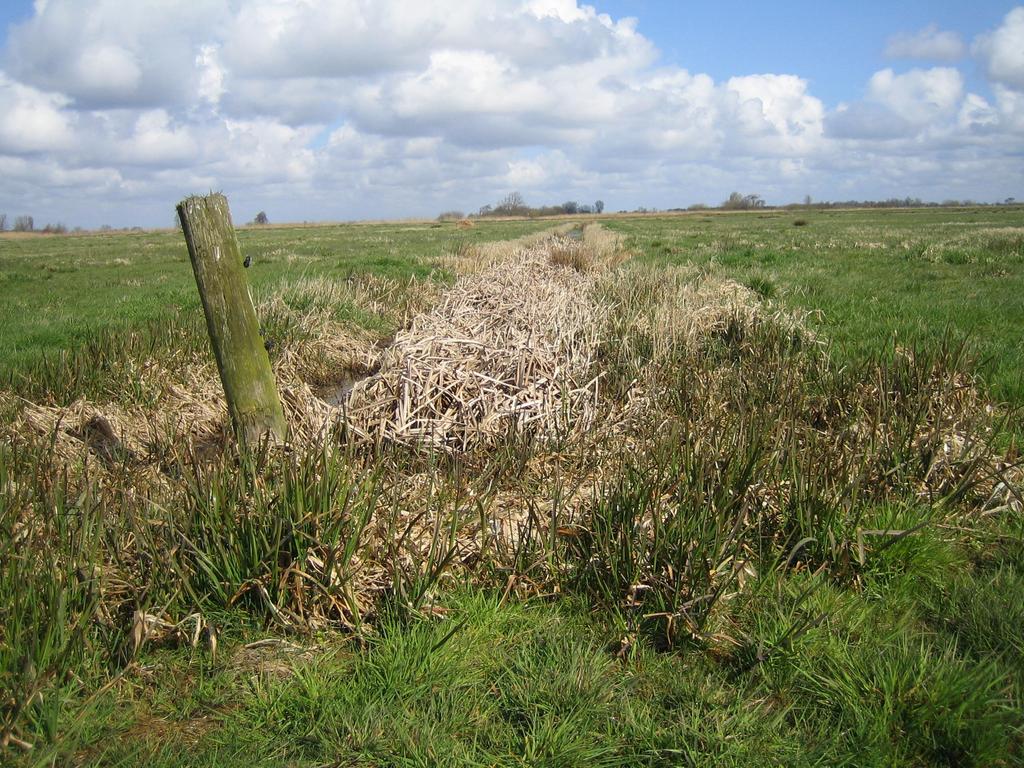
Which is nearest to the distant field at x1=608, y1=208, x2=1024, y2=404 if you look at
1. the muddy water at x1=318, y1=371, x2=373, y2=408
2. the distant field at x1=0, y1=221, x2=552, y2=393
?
the muddy water at x1=318, y1=371, x2=373, y2=408

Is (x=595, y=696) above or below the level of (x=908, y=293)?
below

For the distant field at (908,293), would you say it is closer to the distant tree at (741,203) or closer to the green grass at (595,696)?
the green grass at (595,696)

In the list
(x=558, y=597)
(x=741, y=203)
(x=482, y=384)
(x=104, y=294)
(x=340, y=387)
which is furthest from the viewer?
(x=741, y=203)

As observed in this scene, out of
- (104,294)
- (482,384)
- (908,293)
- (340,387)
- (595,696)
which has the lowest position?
(595,696)

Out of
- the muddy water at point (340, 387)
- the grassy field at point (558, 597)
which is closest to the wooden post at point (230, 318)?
the grassy field at point (558, 597)

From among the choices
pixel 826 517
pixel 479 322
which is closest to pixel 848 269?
pixel 479 322

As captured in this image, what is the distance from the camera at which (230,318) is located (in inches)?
169

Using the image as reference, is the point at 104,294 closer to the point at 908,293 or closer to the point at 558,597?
the point at 558,597

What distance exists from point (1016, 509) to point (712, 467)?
1.92 metres

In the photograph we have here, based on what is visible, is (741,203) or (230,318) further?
A: (741,203)

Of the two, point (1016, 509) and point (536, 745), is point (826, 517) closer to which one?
point (1016, 509)

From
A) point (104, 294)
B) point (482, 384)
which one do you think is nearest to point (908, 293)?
point (482, 384)

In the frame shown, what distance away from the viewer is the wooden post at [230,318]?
4164mm

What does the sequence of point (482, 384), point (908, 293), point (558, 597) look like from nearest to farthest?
point (558, 597) < point (482, 384) < point (908, 293)
